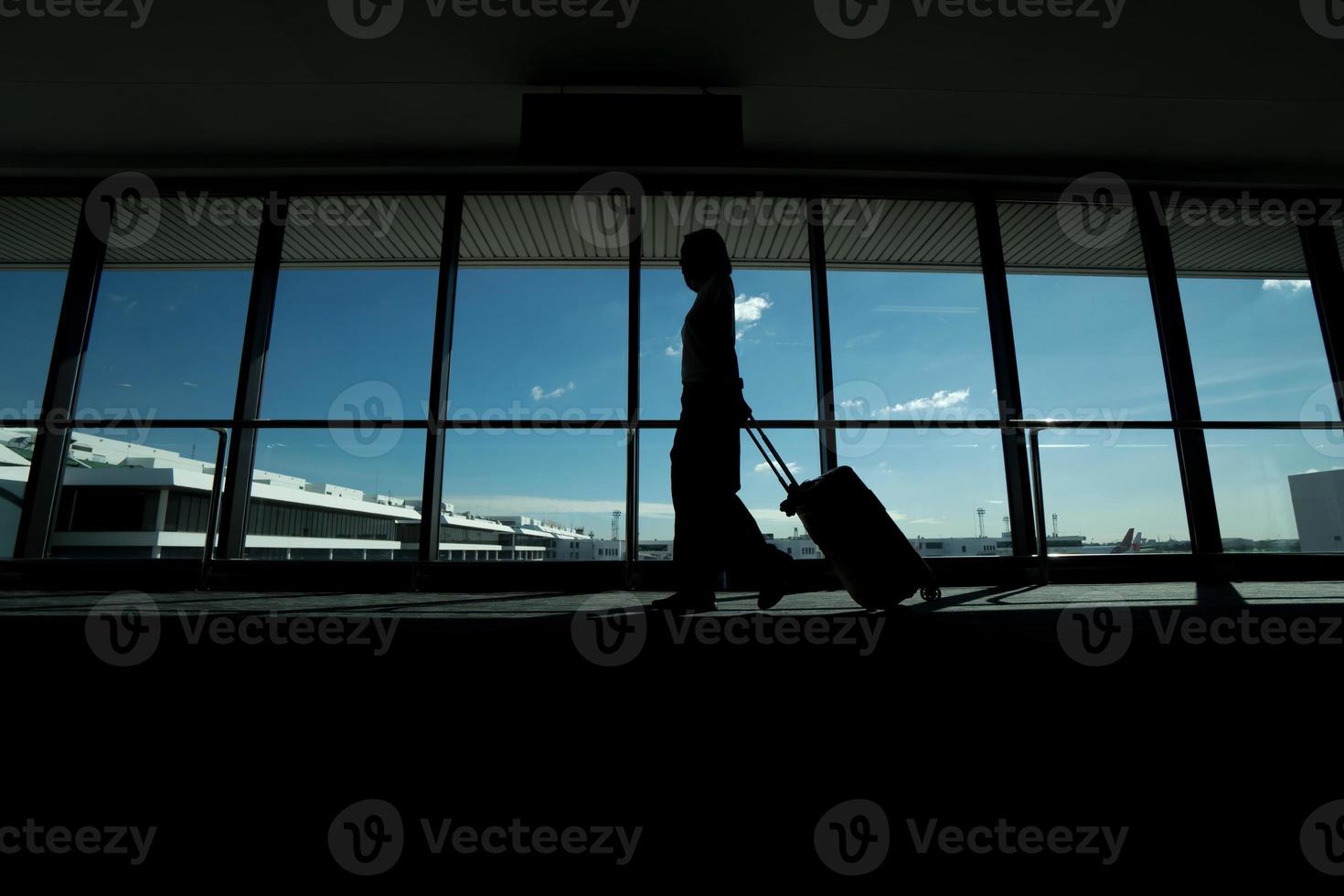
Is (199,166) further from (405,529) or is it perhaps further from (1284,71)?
(1284,71)

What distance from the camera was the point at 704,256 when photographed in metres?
2.40

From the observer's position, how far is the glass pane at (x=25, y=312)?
13.7 ft

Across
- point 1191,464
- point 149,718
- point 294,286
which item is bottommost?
point 149,718

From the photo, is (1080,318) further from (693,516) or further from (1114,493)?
(693,516)

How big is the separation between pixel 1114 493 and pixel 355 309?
5794mm

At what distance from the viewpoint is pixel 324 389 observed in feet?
14.6

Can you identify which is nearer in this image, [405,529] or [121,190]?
[405,529]

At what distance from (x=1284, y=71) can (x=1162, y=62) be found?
80cm

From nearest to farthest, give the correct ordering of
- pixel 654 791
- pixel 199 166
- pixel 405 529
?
pixel 654 791
pixel 405 529
pixel 199 166

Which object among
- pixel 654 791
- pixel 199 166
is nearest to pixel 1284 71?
pixel 654 791

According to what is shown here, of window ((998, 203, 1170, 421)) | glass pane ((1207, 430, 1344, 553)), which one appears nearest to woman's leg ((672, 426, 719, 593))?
window ((998, 203, 1170, 421))

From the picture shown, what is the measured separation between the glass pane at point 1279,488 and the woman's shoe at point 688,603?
13.9 feet

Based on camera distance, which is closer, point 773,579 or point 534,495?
point 773,579

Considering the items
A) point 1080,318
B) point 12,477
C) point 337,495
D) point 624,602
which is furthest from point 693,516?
point 12,477
